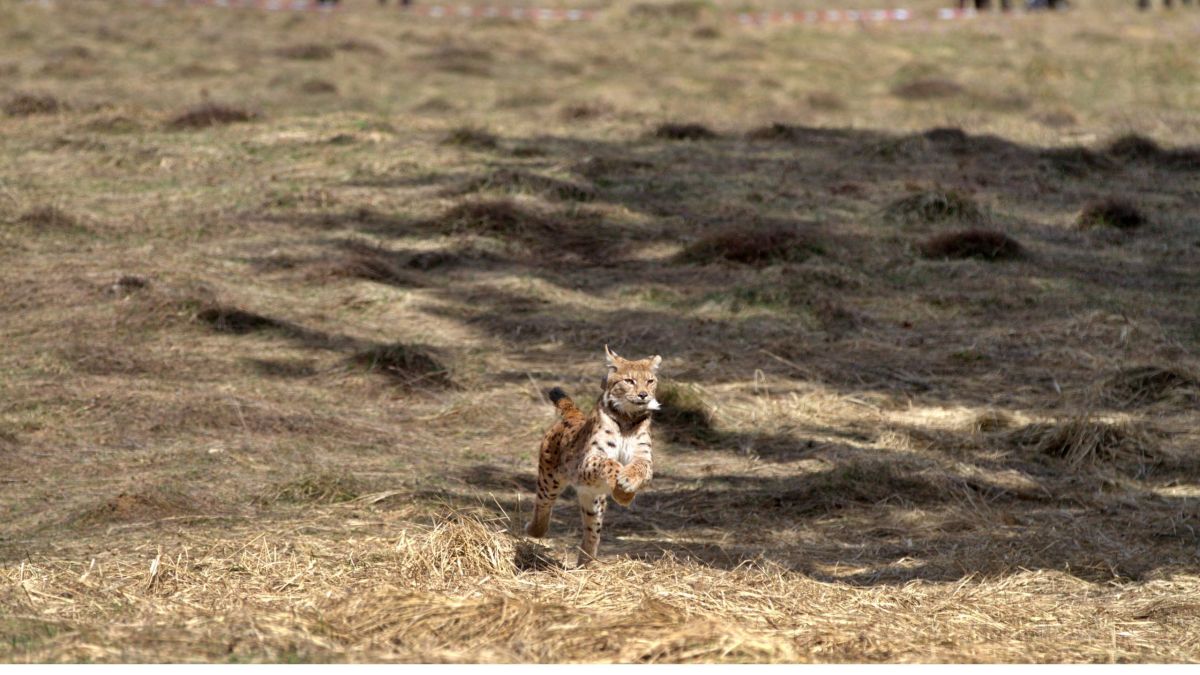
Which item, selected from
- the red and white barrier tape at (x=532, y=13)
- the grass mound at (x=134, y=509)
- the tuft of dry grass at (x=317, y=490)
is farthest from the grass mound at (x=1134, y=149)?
the red and white barrier tape at (x=532, y=13)

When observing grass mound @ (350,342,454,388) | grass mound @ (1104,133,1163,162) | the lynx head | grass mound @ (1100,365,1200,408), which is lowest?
grass mound @ (1100,365,1200,408)

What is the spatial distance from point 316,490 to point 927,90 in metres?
18.6

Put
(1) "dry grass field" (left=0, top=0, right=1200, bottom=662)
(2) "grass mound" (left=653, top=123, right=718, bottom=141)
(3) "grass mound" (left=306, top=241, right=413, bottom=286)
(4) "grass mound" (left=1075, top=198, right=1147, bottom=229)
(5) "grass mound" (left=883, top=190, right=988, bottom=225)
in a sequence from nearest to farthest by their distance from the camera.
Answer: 1. (1) "dry grass field" (left=0, top=0, right=1200, bottom=662)
2. (3) "grass mound" (left=306, top=241, right=413, bottom=286)
3. (5) "grass mound" (left=883, top=190, right=988, bottom=225)
4. (4) "grass mound" (left=1075, top=198, right=1147, bottom=229)
5. (2) "grass mound" (left=653, top=123, right=718, bottom=141)

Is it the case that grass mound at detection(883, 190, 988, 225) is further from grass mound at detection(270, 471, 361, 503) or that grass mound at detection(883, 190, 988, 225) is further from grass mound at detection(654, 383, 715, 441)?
grass mound at detection(270, 471, 361, 503)

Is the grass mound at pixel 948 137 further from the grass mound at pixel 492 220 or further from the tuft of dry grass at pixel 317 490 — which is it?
the tuft of dry grass at pixel 317 490

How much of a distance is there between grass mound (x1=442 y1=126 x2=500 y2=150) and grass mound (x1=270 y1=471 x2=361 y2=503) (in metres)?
10.6

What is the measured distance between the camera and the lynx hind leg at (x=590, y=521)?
27.5 ft

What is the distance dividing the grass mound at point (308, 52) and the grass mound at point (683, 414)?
60.1 ft

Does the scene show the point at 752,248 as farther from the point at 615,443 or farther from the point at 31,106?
the point at 31,106

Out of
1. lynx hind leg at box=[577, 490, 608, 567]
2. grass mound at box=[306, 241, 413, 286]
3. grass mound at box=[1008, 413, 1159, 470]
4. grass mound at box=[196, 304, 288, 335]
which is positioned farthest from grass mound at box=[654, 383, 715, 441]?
grass mound at box=[306, 241, 413, 286]

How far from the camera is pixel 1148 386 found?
42.0 ft

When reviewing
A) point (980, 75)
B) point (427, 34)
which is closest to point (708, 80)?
point (980, 75)

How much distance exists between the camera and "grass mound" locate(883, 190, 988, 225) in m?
17.8

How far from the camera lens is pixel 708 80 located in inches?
1102
